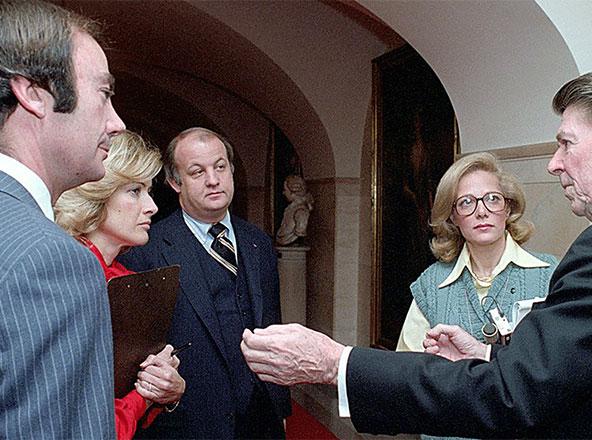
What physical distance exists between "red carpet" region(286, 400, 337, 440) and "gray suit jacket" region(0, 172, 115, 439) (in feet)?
18.2

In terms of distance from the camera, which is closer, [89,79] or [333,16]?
[89,79]

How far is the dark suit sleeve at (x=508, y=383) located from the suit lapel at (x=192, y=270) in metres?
1.36

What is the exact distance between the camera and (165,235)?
342cm

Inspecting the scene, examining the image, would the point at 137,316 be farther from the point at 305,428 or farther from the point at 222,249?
the point at 305,428

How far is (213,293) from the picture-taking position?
3.34 metres

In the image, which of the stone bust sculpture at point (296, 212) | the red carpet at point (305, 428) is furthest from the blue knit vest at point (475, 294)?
the stone bust sculpture at point (296, 212)

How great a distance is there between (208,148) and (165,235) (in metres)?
0.48

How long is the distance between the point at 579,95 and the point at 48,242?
4.88 feet

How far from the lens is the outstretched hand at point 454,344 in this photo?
2.49 metres

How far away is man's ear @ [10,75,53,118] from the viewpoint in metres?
1.43

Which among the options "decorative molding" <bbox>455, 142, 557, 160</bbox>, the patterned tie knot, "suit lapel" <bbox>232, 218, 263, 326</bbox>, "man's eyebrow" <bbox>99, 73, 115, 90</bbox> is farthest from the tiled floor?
"man's eyebrow" <bbox>99, 73, 115, 90</bbox>

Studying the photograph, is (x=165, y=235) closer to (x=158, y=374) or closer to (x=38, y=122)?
(x=158, y=374)

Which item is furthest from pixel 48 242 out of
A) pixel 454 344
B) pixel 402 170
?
pixel 402 170

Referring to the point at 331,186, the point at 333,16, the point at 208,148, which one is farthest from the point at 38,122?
the point at 331,186
